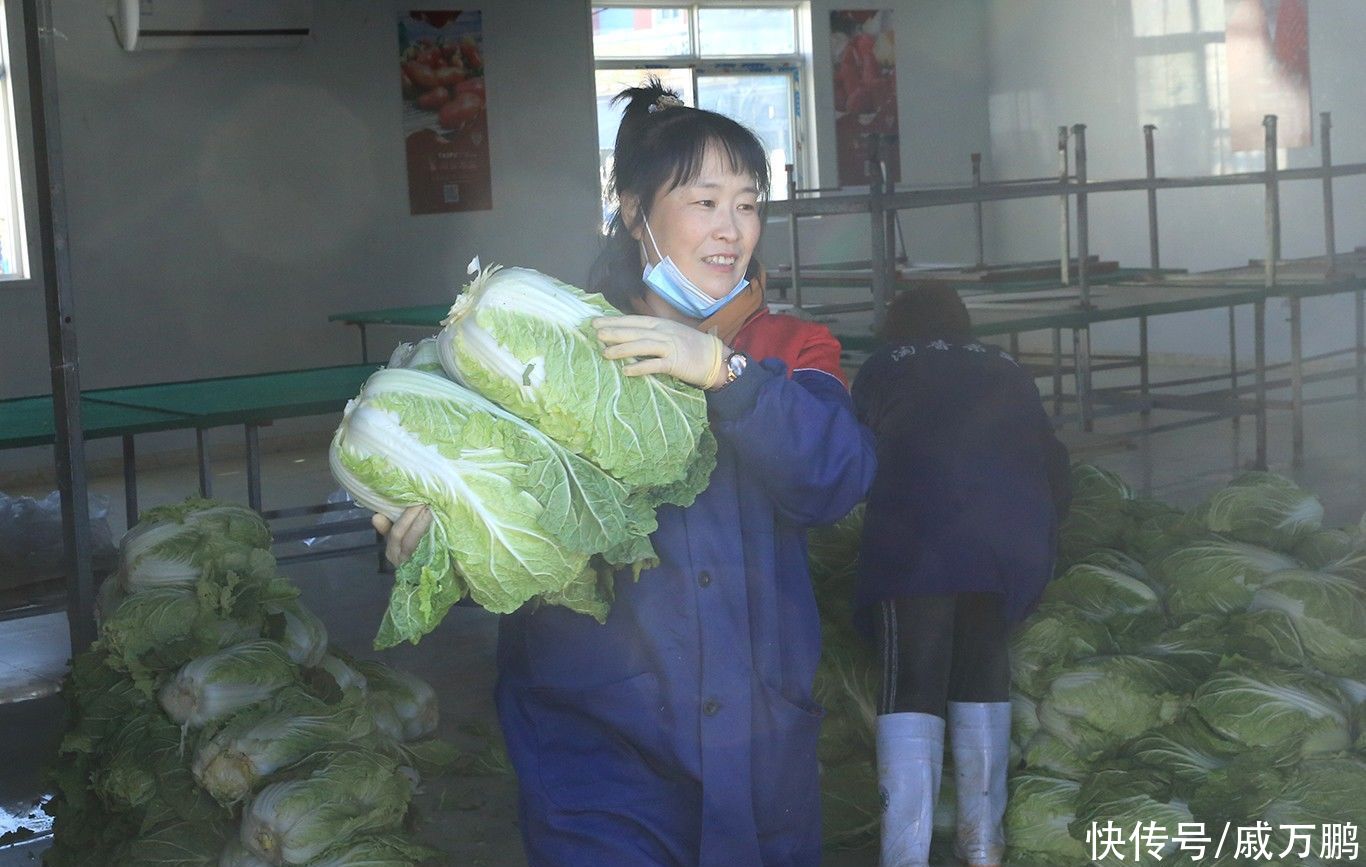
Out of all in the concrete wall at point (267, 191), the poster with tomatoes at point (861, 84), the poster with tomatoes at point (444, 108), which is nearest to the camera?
the concrete wall at point (267, 191)

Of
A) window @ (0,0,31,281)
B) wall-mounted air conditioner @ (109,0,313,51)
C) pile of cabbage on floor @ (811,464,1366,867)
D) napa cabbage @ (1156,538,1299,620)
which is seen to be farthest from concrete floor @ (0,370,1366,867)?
wall-mounted air conditioner @ (109,0,313,51)

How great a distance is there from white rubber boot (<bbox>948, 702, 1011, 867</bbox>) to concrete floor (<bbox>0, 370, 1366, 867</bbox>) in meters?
0.33

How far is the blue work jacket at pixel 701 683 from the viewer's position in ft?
6.18

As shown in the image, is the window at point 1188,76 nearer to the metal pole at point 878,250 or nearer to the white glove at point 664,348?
the metal pole at point 878,250

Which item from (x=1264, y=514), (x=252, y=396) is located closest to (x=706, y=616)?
(x=1264, y=514)

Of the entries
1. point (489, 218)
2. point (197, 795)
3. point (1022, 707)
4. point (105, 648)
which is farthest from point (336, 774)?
point (489, 218)

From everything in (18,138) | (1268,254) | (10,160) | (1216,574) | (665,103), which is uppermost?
(18,138)

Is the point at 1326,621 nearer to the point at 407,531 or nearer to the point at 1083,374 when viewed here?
the point at 407,531

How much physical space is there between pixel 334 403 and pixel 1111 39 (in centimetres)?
968

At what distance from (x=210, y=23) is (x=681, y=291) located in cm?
894

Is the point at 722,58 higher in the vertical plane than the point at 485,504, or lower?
higher

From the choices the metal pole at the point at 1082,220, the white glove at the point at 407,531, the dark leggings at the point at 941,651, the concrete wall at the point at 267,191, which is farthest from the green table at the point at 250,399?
the concrete wall at the point at 267,191

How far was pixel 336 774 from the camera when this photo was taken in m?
2.95

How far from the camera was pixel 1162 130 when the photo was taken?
483 inches
